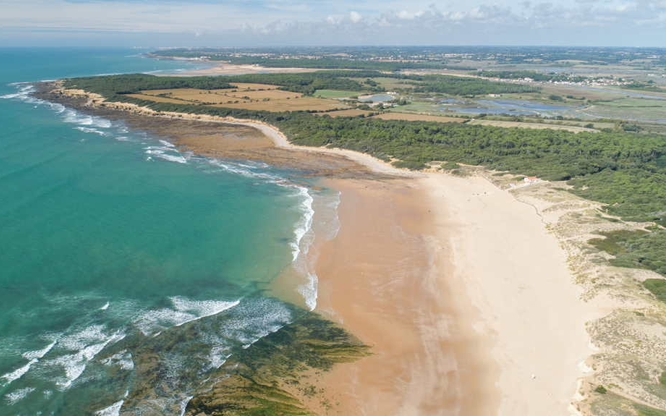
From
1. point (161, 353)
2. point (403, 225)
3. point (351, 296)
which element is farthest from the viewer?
point (403, 225)

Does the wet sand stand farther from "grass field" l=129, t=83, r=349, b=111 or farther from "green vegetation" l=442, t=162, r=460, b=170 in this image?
"grass field" l=129, t=83, r=349, b=111

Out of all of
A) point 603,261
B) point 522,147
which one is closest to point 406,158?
point 522,147

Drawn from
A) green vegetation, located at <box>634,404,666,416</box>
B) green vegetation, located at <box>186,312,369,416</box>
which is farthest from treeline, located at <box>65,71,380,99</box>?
green vegetation, located at <box>634,404,666,416</box>

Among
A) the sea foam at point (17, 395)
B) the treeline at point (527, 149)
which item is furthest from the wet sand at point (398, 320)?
the treeline at point (527, 149)

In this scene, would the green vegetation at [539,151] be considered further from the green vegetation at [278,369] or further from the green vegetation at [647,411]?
the green vegetation at [278,369]

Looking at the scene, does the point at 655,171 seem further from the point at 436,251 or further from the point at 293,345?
the point at 293,345

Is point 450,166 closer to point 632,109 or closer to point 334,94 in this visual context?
point 334,94

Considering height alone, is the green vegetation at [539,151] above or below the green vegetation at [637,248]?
above
